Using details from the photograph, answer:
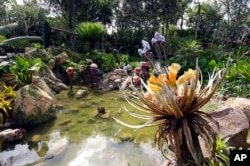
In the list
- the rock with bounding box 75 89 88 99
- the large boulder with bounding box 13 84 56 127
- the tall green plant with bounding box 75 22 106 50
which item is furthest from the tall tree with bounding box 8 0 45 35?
the large boulder with bounding box 13 84 56 127

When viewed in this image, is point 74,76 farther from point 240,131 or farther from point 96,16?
point 96,16

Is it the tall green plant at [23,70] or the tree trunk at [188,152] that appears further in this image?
the tall green plant at [23,70]

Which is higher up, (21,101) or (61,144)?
(21,101)

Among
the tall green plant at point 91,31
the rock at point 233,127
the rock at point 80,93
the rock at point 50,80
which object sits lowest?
the rock at point 80,93

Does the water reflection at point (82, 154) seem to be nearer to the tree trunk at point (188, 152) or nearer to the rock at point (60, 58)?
the tree trunk at point (188, 152)

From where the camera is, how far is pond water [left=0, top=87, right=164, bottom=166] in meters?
3.87

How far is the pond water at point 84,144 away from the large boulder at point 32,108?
184mm

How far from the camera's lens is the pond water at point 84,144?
12.7 feet

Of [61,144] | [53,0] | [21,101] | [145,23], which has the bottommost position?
[61,144]

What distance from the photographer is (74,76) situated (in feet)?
29.3

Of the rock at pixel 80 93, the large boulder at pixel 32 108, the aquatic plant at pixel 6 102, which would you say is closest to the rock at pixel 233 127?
the large boulder at pixel 32 108

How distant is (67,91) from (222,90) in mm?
4415

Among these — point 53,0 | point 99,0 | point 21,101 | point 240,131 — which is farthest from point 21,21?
point 240,131

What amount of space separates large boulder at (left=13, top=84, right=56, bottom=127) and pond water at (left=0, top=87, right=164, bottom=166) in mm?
184
